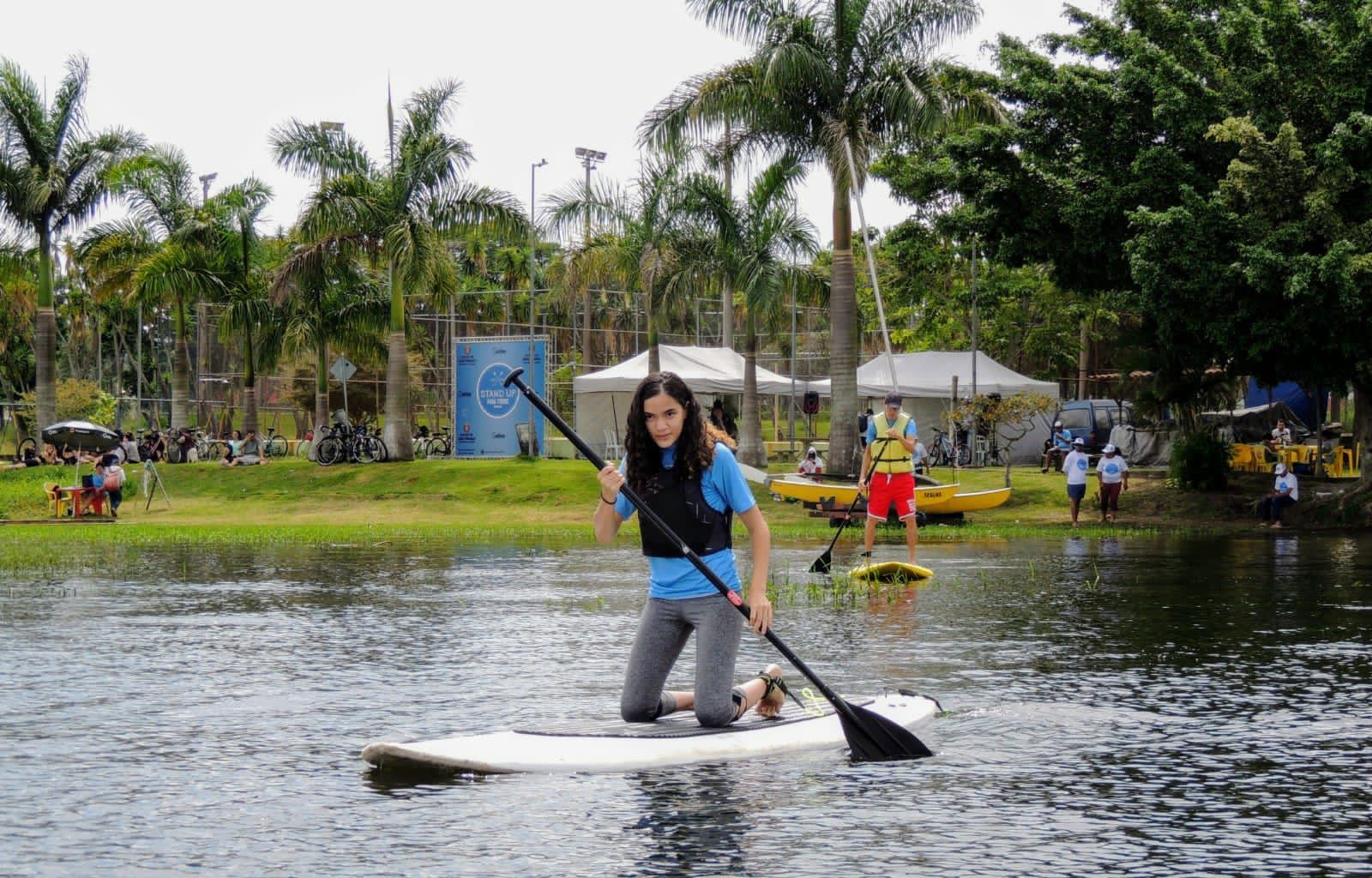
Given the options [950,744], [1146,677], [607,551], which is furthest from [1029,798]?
[607,551]

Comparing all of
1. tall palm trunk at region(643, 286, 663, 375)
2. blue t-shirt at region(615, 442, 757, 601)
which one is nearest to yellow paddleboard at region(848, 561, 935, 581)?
blue t-shirt at region(615, 442, 757, 601)

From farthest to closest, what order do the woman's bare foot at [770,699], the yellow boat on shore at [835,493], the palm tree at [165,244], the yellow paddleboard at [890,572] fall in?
the palm tree at [165,244], the yellow boat on shore at [835,493], the yellow paddleboard at [890,572], the woman's bare foot at [770,699]

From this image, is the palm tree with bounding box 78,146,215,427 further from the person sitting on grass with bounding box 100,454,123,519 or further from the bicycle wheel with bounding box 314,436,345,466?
the person sitting on grass with bounding box 100,454,123,519

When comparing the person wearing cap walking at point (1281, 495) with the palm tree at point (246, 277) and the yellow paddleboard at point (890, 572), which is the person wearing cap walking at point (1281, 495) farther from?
the palm tree at point (246, 277)

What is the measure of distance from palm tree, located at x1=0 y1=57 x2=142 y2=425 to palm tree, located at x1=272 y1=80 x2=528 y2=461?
6.05 meters

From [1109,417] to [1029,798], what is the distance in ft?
119

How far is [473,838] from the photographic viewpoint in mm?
5758

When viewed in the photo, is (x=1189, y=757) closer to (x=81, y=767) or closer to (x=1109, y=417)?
(x=81, y=767)

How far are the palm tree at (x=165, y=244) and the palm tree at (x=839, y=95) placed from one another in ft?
51.7

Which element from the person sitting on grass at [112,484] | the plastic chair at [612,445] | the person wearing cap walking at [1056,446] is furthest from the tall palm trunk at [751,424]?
the person sitting on grass at [112,484]

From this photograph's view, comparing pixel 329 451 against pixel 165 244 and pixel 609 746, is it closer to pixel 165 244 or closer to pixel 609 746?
pixel 165 244

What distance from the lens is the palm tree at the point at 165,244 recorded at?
40469 millimetres

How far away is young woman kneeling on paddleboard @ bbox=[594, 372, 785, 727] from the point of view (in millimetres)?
7172

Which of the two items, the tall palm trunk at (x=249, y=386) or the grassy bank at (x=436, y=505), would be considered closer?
the grassy bank at (x=436, y=505)
